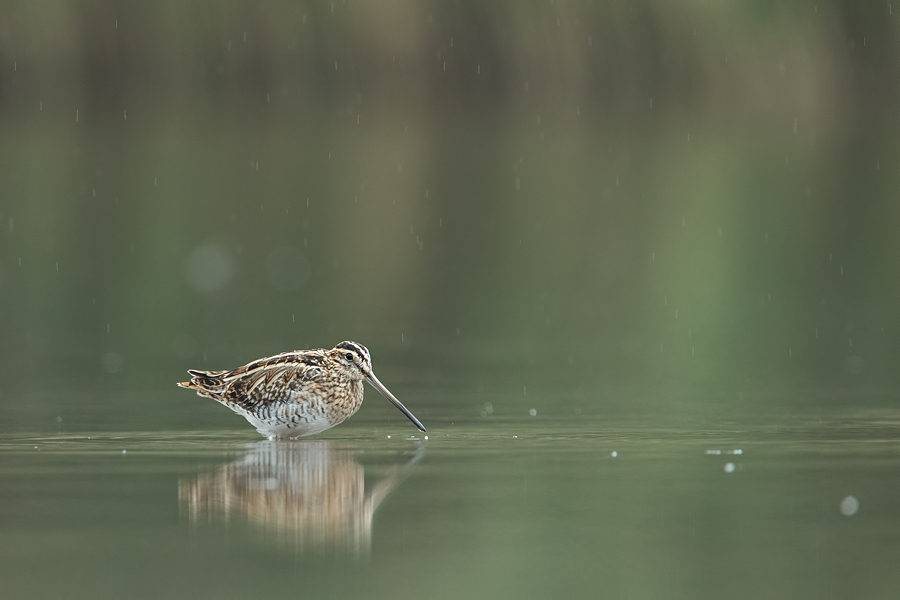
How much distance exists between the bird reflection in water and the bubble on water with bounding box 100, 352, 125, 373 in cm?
330

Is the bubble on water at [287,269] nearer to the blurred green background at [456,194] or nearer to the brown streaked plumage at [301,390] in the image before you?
the blurred green background at [456,194]

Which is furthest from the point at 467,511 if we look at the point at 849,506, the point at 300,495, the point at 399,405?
the point at 399,405

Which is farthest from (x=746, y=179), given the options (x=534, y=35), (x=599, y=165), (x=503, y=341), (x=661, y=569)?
(x=661, y=569)

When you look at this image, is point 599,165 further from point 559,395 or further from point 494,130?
point 559,395

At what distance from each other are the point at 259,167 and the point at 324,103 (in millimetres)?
18370

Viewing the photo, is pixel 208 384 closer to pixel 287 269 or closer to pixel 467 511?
pixel 467 511

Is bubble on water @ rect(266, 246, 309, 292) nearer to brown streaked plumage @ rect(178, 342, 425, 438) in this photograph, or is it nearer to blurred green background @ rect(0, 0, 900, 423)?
blurred green background @ rect(0, 0, 900, 423)

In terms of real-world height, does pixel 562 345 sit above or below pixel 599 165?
below

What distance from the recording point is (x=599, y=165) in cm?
3005

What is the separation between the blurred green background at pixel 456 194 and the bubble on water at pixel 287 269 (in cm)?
7

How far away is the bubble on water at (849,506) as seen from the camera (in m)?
6.65

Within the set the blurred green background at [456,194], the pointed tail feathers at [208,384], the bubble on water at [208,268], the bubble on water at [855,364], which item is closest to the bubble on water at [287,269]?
the blurred green background at [456,194]

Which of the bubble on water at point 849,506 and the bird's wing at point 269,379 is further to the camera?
the bird's wing at point 269,379

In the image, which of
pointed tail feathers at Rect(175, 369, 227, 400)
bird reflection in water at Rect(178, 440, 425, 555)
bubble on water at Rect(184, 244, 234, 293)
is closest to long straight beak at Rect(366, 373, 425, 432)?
bird reflection in water at Rect(178, 440, 425, 555)
